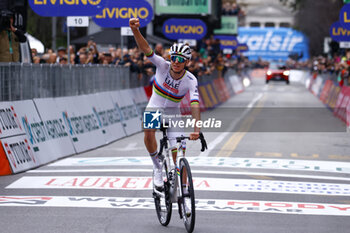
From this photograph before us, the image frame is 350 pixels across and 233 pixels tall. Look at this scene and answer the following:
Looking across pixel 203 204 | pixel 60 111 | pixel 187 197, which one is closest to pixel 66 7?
pixel 60 111

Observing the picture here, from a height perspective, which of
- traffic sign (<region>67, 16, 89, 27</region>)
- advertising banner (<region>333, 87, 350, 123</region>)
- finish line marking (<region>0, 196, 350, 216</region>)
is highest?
traffic sign (<region>67, 16, 89, 27</region>)

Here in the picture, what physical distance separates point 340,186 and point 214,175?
78.4 inches

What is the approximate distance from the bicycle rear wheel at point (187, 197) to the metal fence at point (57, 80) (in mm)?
6071

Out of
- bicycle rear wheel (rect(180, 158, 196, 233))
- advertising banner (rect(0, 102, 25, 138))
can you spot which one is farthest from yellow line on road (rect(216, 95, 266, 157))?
bicycle rear wheel (rect(180, 158, 196, 233))

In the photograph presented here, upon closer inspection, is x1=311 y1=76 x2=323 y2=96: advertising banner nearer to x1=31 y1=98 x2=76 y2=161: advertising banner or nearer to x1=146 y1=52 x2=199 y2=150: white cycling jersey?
x1=31 y1=98 x2=76 y2=161: advertising banner

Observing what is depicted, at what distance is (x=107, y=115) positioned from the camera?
18891mm

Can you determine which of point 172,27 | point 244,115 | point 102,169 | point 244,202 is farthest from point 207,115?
point 244,202

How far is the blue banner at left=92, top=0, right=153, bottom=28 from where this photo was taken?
2341 cm

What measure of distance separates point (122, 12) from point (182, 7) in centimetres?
2516

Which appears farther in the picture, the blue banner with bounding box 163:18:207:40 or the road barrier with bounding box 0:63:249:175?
the blue banner with bounding box 163:18:207:40

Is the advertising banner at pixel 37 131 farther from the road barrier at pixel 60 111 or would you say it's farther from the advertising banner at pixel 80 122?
the advertising banner at pixel 80 122

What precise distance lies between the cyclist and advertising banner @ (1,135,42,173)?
168 inches

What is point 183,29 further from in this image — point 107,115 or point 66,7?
point 66,7

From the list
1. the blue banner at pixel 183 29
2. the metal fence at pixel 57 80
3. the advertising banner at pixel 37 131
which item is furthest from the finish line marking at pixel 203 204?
the blue banner at pixel 183 29
